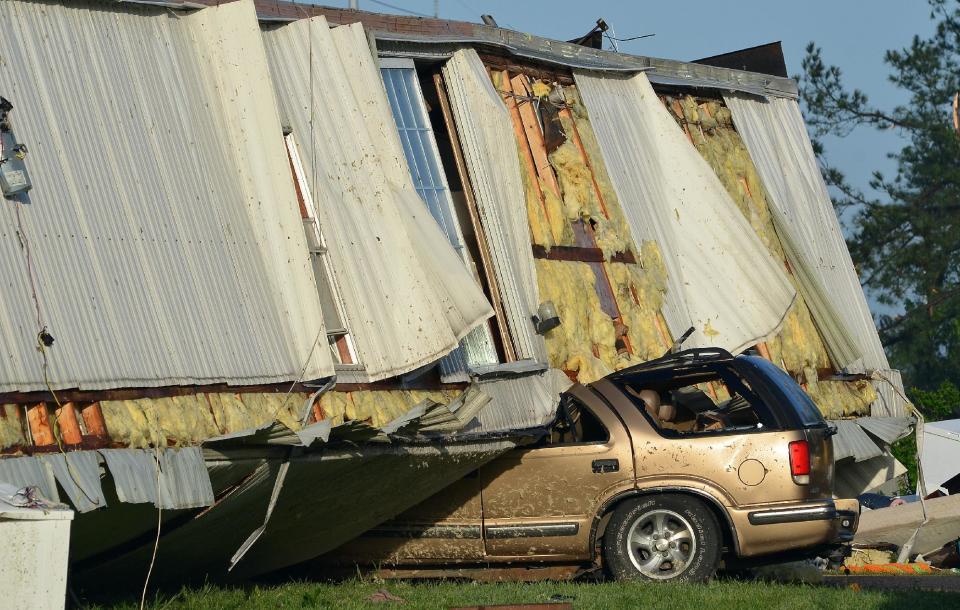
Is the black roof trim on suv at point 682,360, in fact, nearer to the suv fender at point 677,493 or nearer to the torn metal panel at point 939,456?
the suv fender at point 677,493

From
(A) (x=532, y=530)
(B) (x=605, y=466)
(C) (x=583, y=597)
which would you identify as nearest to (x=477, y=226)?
(B) (x=605, y=466)

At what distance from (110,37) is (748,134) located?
1057 centimetres

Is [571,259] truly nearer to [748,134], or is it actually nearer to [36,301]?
[748,134]

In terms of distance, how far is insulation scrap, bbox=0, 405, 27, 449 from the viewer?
28.8 ft

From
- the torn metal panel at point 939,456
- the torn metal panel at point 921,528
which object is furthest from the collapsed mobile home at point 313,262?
the torn metal panel at point 939,456

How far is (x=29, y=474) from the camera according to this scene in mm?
8539

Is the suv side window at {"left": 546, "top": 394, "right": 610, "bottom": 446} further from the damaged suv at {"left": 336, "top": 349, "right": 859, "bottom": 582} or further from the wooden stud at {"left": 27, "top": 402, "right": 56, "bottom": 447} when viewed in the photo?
the wooden stud at {"left": 27, "top": 402, "right": 56, "bottom": 447}

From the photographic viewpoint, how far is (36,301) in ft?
30.7

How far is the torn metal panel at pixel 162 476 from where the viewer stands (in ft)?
29.4

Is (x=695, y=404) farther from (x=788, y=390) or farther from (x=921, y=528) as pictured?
(x=921, y=528)

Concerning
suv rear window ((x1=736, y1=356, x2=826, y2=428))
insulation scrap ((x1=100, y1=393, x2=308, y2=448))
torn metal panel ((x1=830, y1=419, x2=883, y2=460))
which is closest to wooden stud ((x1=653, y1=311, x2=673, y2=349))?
torn metal panel ((x1=830, y1=419, x2=883, y2=460))

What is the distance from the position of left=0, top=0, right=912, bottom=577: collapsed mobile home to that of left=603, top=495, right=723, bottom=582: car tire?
3.73 feet

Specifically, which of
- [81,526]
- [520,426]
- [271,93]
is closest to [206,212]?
[271,93]

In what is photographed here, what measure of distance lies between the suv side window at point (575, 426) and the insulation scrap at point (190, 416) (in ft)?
8.54
